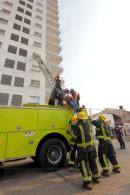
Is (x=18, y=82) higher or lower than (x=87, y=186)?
higher

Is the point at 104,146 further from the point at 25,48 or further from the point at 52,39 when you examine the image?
the point at 52,39

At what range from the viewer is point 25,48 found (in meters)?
31.9

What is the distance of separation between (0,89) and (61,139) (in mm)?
22456

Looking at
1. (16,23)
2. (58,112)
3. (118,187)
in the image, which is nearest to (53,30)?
(16,23)

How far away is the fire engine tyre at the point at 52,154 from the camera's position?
522cm

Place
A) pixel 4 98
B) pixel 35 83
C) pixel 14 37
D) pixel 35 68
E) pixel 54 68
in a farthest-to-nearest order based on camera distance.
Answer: pixel 54 68 < pixel 14 37 < pixel 35 68 < pixel 35 83 < pixel 4 98

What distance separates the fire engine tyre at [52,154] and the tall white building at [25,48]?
21.1 metres

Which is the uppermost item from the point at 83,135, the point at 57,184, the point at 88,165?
the point at 83,135

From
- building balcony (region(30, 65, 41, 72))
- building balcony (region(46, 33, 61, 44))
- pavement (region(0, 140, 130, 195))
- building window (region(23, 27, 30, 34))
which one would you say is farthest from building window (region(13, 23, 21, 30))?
pavement (region(0, 140, 130, 195))

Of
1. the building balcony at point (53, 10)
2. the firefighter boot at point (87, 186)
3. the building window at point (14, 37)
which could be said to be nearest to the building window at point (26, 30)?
the building window at point (14, 37)

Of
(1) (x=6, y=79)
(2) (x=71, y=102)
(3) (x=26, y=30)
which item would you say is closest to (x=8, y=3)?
(3) (x=26, y=30)

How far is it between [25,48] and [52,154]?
29611mm

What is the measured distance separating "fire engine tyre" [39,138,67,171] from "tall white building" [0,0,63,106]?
21.1m

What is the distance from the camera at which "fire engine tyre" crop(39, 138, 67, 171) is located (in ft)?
17.1
